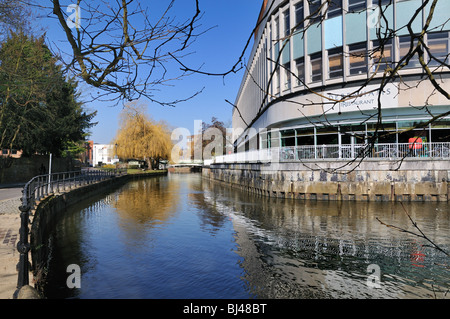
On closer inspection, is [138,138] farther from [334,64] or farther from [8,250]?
[8,250]

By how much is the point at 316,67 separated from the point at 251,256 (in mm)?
19892

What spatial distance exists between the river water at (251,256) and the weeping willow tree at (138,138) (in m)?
41.6

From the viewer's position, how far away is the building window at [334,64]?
969 inches

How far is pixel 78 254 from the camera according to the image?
994 centimetres

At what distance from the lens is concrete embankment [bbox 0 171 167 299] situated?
16.7 feet

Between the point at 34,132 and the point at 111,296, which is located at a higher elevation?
the point at 34,132

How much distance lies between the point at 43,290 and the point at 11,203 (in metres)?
7.71

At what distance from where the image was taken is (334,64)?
25.0m

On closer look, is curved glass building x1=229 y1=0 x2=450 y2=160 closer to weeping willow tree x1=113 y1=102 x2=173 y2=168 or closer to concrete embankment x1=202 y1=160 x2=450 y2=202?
concrete embankment x1=202 y1=160 x2=450 y2=202

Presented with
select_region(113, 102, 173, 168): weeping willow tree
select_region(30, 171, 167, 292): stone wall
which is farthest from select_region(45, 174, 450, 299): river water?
select_region(113, 102, 173, 168): weeping willow tree

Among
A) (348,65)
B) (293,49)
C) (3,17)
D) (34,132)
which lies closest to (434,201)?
(348,65)

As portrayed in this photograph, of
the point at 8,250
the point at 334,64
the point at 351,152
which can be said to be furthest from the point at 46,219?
the point at 334,64

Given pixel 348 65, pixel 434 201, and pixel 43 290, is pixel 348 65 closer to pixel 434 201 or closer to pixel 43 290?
pixel 434 201

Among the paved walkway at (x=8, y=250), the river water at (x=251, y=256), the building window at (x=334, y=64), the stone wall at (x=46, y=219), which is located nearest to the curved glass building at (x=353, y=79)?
the building window at (x=334, y=64)
